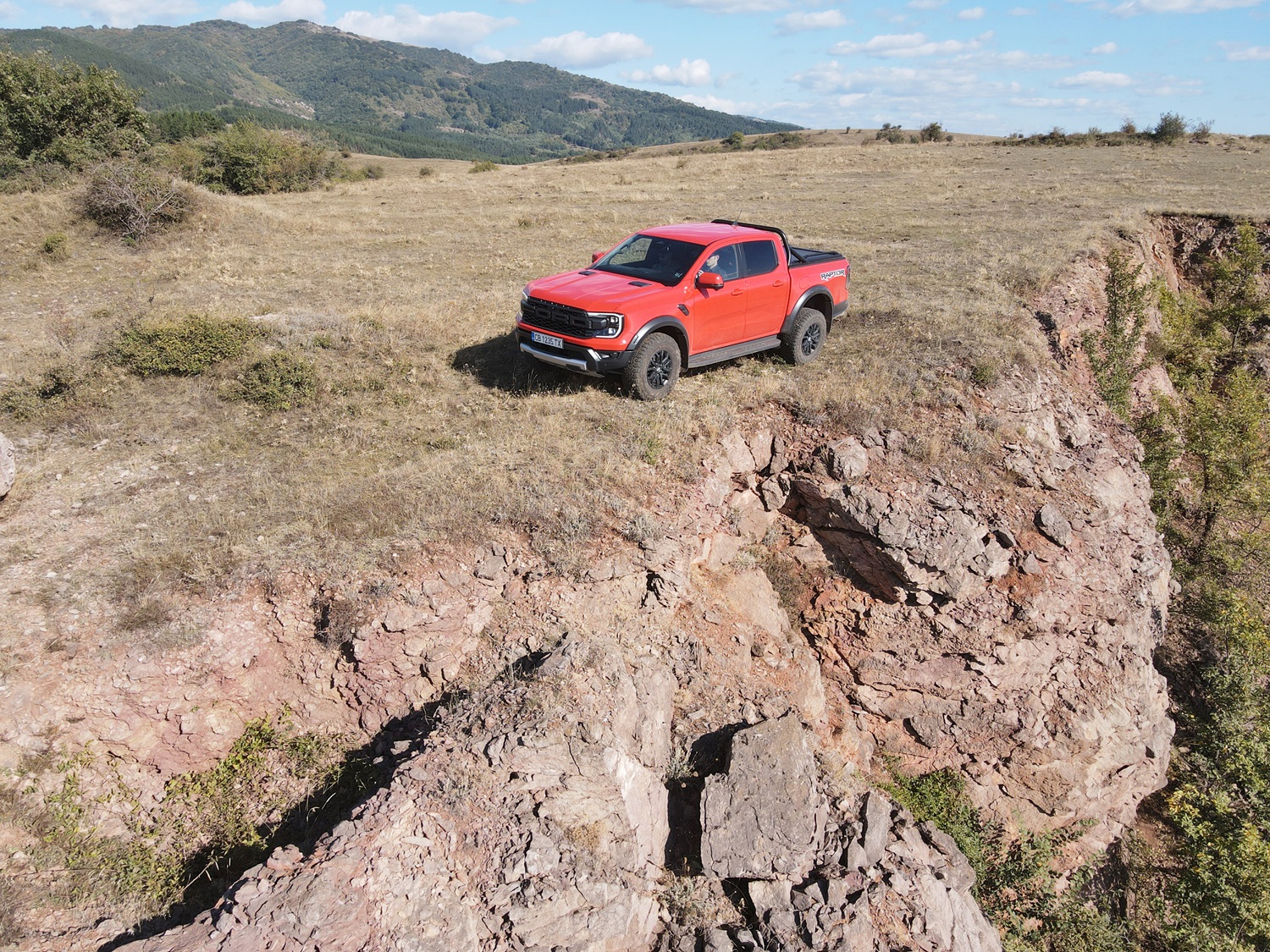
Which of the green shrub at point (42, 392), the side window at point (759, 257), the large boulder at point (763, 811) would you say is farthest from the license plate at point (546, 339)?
the green shrub at point (42, 392)

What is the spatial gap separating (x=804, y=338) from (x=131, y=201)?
718 inches

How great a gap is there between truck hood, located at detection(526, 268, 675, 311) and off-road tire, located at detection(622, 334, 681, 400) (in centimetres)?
57

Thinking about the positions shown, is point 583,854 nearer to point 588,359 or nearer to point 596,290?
point 588,359

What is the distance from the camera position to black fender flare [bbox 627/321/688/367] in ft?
28.6

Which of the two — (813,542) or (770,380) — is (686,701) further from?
(770,380)

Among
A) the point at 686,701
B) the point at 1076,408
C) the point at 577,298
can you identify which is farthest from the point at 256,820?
the point at 1076,408

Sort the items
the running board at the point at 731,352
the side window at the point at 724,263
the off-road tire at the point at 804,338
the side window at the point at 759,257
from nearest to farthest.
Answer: the side window at the point at 724,263 < the running board at the point at 731,352 < the side window at the point at 759,257 < the off-road tire at the point at 804,338

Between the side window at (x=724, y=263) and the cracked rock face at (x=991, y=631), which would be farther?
the side window at (x=724, y=263)

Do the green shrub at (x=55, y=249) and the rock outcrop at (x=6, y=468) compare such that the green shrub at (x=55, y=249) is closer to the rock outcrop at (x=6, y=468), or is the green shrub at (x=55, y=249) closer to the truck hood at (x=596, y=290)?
the rock outcrop at (x=6, y=468)

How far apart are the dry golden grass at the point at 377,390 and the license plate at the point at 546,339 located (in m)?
0.84

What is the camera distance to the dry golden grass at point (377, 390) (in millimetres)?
7031

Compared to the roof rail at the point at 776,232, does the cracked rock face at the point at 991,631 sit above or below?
below

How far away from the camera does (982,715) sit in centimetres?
920

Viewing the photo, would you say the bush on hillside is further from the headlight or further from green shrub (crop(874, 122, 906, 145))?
green shrub (crop(874, 122, 906, 145))
